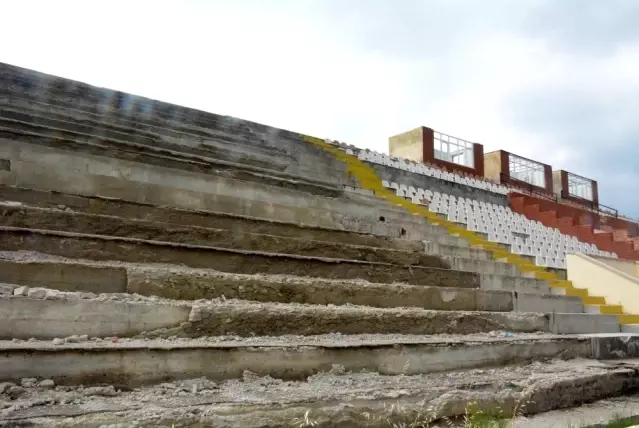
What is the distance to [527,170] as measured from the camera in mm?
24938

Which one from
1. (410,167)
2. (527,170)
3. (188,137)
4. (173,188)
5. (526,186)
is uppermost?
(527,170)

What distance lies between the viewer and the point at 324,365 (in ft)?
9.61

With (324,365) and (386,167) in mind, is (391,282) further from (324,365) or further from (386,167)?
(386,167)

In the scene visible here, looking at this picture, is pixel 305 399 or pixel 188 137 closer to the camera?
pixel 305 399

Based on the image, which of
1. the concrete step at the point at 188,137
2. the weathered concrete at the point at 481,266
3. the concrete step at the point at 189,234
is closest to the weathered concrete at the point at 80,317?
the concrete step at the point at 189,234

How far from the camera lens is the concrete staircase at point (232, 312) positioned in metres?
2.27

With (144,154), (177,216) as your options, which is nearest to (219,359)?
(177,216)

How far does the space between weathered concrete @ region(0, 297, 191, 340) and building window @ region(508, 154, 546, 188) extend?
76.2ft

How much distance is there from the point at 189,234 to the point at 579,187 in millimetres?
28535

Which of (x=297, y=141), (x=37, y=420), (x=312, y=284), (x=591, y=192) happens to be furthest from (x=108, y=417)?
(x=591, y=192)

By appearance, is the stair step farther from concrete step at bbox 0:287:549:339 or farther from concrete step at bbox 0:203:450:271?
concrete step at bbox 0:287:549:339

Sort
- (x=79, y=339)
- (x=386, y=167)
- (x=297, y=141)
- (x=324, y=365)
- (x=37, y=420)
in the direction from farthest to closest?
(x=386, y=167), (x=297, y=141), (x=324, y=365), (x=79, y=339), (x=37, y=420)

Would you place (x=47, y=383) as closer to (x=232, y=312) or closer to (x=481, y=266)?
(x=232, y=312)

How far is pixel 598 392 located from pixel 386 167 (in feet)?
29.8
